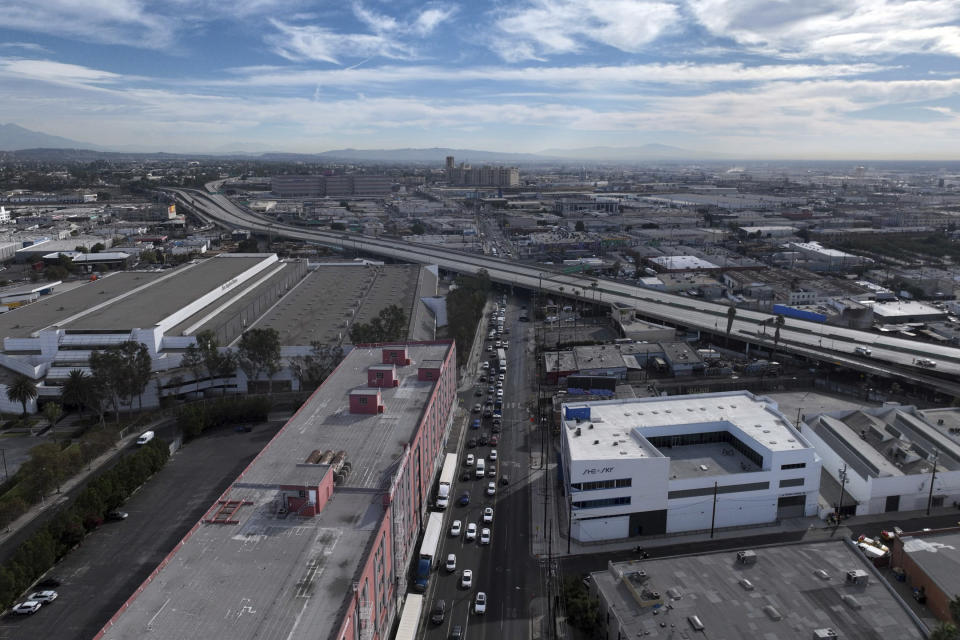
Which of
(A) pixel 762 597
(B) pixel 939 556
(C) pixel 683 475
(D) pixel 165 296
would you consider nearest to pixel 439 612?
(A) pixel 762 597

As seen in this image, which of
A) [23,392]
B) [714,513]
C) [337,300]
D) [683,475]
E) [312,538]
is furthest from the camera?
[337,300]

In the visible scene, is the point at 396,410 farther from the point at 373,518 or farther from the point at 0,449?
the point at 0,449

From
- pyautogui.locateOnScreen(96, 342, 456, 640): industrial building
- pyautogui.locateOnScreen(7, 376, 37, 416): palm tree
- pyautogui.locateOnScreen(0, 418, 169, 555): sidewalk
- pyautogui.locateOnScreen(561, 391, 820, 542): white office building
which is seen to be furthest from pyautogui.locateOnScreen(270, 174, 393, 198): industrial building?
pyautogui.locateOnScreen(561, 391, 820, 542): white office building

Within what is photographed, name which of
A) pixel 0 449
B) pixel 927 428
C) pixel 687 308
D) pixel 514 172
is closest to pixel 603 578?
pixel 927 428

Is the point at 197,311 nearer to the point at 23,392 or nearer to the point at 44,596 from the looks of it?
the point at 23,392

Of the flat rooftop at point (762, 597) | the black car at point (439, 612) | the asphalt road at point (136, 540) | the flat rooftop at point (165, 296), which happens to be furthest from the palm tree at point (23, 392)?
the flat rooftop at point (762, 597)

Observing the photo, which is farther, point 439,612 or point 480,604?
point 480,604
